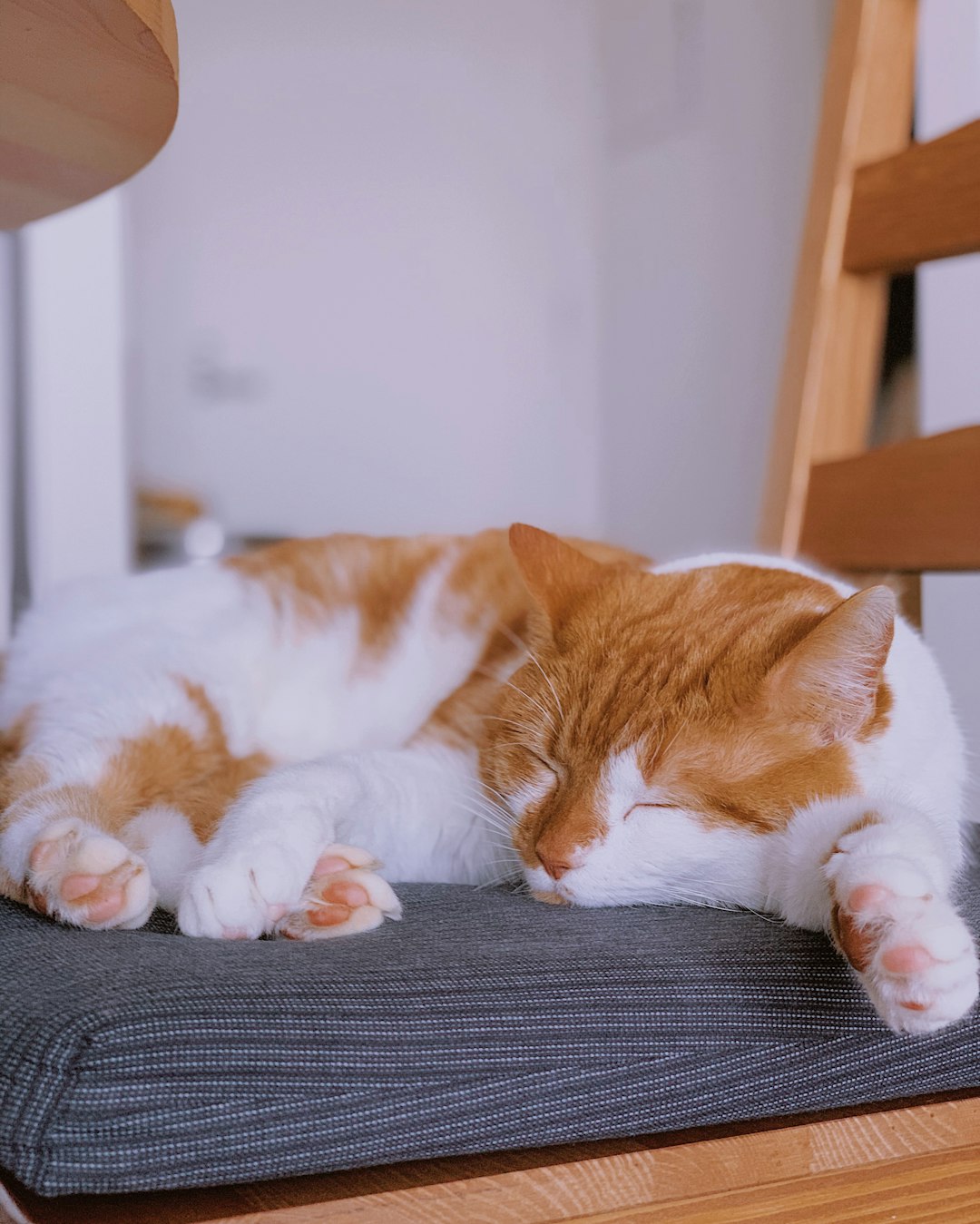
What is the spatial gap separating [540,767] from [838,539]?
0.67 meters

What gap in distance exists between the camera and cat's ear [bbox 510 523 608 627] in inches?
45.4

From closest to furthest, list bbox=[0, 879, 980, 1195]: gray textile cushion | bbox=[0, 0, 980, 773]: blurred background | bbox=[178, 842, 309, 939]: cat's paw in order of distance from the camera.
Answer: bbox=[0, 879, 980, 1195]: gray textile cushion, bbox=[178, 842, 309, 939]: cat's paw, bbox=[0, 0, 980, 773]: blurred background

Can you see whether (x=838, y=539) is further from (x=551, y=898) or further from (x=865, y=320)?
(x=551, y=898)

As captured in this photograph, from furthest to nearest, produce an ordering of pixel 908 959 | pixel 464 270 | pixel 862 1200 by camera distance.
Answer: pixel 464 270
pixel 862 1200
pixel 908 959

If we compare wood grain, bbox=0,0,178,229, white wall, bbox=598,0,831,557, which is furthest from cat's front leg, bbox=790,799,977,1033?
white wall, bbox=598,0,831,557

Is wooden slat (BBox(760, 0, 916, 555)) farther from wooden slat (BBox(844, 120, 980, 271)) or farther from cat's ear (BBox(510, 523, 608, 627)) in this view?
cat's ear (BBox(510, 523, 608, 627))

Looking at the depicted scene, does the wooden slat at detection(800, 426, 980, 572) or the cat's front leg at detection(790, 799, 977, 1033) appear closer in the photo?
the cat's front leg at detection(790, 799, 977, 1033)

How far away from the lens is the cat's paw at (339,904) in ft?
2.82

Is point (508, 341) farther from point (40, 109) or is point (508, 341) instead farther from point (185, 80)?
point (40, 109)

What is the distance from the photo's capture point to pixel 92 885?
854 mm

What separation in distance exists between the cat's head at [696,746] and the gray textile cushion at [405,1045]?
110 millimetres

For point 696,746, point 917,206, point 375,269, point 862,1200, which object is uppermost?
point 375,269

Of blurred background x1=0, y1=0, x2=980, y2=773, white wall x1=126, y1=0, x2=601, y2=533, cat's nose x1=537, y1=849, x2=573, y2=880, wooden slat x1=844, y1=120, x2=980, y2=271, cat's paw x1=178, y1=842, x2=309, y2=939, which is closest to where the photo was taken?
cat's paw x1=178, y1=842, x2=309, y2=939

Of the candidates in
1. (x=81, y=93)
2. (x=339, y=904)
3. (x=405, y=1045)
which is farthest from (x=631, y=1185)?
(x=81, y=93)
